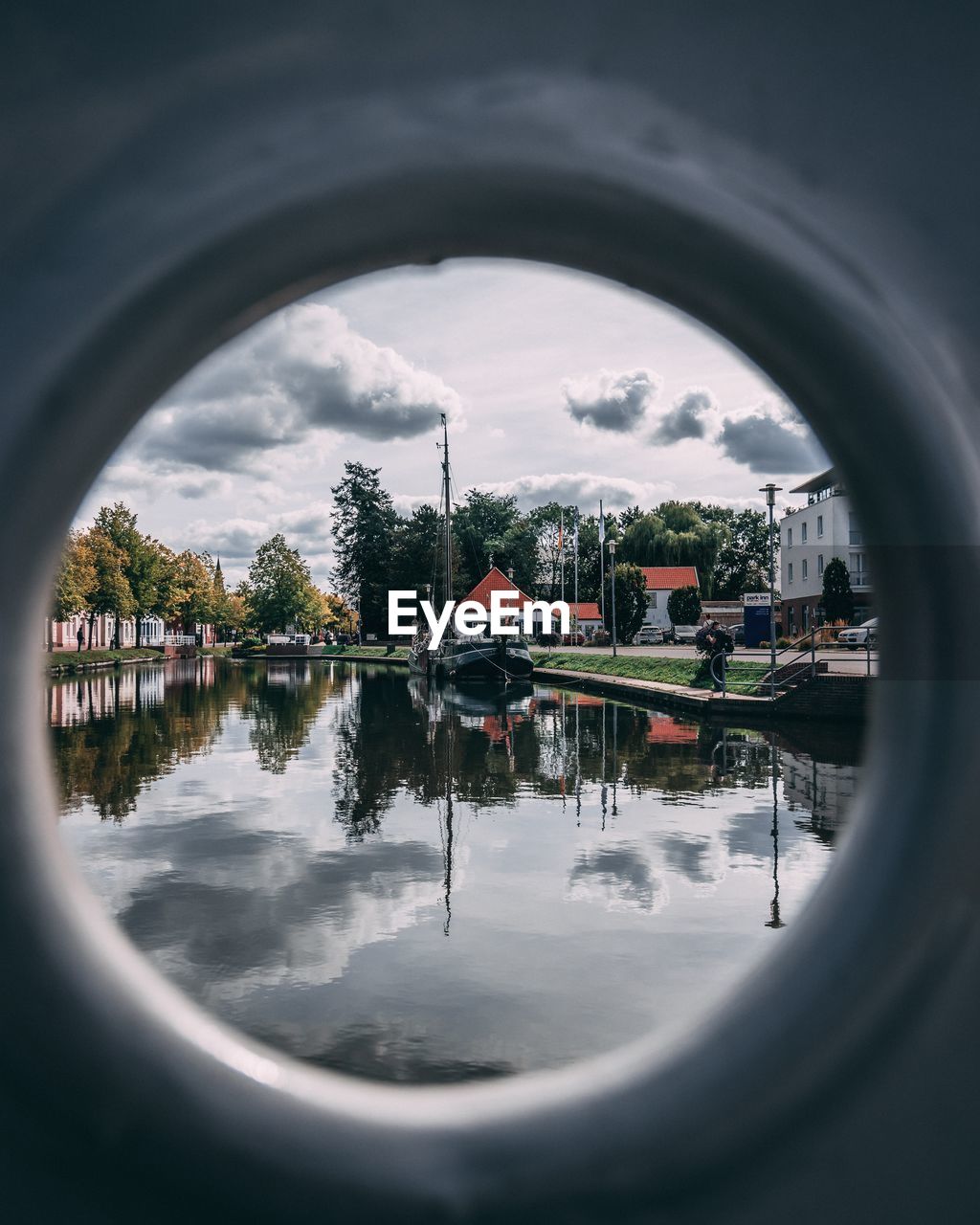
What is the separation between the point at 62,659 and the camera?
4028 cm

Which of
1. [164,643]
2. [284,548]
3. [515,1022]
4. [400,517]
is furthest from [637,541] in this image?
[515,1022]

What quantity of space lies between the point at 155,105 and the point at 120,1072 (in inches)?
54.3

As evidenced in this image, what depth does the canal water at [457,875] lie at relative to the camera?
173 inches

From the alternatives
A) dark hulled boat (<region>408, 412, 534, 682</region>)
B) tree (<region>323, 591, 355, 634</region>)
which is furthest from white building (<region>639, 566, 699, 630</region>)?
dark hulled boat (<region>408, 412, 534, 682</region>)

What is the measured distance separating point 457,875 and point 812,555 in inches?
1439

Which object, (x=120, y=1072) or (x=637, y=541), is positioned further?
(x=637, y=541)

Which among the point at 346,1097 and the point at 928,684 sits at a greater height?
the point at 928,684

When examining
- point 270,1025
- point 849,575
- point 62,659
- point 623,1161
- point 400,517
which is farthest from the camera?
point 400,517

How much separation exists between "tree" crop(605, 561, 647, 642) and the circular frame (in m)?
40.8

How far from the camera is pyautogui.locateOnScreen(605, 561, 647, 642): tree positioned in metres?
42.4

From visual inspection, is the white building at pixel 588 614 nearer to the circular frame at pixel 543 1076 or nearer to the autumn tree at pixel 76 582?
the autumn tree at pixel 76 582

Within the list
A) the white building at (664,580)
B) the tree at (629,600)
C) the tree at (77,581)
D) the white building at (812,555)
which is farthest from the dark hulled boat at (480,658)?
the white building at (664,580)

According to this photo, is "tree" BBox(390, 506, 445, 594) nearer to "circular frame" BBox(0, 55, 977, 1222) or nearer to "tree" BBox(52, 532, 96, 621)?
"tree" BBox(52, 532, 96, 621)

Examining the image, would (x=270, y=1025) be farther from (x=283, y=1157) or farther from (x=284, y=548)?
(x=284, y=548)
